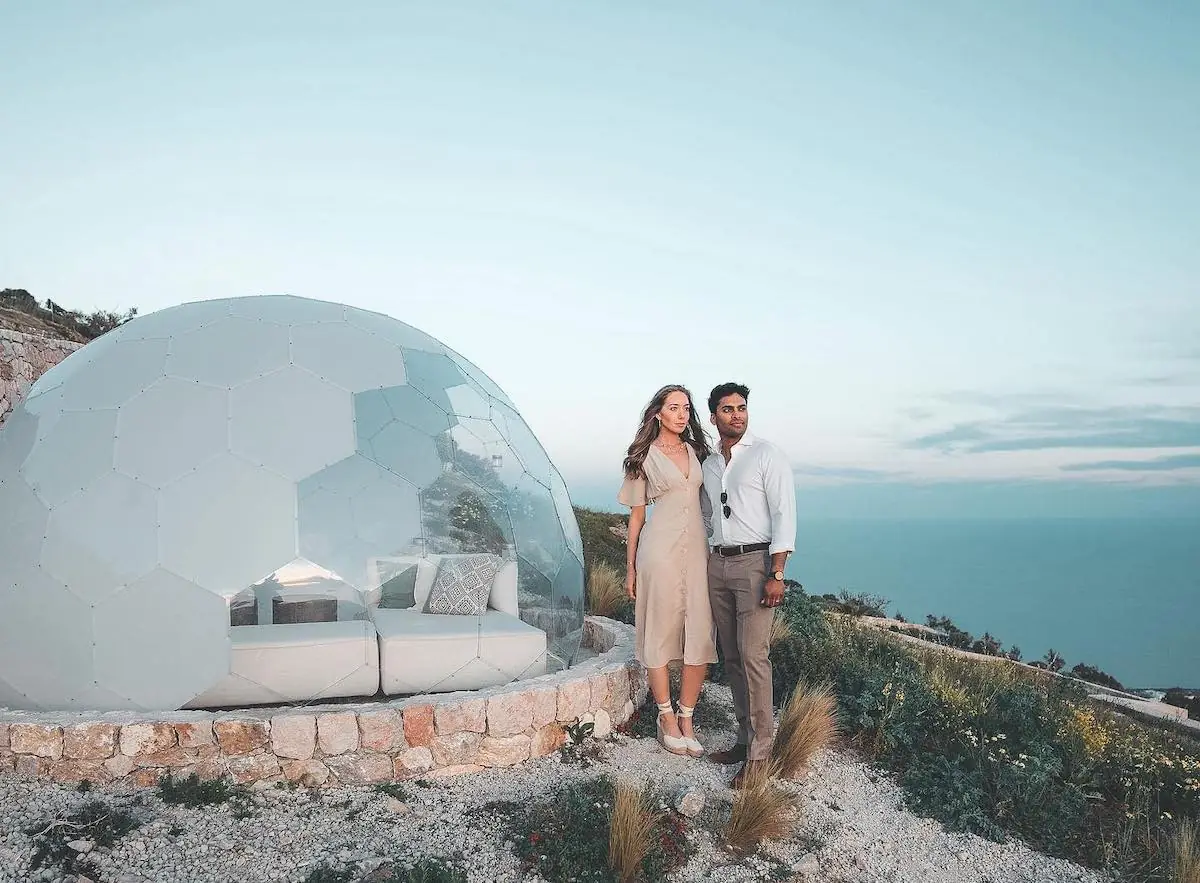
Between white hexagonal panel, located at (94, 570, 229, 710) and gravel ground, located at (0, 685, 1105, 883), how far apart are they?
592 mm

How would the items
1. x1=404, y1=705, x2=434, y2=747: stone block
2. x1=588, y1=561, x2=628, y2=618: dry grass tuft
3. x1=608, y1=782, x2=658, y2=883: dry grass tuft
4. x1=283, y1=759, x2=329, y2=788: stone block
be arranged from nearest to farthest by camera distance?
x1=608, y1=782, x2=658, y2=883: dry grass tuft, x1=283, y1=759, x2=329, y2=788: stone block, x1=404, y1=705, x2=434, y2=747: stone block, x1=588, y1=561, x2=628, y2=618: dry grass tuft

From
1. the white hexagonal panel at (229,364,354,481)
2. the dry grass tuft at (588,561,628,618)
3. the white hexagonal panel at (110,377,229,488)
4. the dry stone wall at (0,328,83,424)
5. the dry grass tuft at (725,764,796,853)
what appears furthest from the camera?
the dry stone wall at (0,328,83,424)

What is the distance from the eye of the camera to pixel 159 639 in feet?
16.0

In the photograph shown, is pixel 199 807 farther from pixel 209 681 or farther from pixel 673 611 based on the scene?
pixel 673 611

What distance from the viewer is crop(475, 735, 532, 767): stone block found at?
5105 mm

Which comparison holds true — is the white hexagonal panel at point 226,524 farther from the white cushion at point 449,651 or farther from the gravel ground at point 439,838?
the gravel ground at point 439,838

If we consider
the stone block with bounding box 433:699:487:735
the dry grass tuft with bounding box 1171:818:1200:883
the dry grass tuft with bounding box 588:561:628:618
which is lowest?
the dry grass tuft with bounding box 1171:818:1200:883

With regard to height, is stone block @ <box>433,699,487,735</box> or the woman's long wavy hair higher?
the woman's long wavy hair

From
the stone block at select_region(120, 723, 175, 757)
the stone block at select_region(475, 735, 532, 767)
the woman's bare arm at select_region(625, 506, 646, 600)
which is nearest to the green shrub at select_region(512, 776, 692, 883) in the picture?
the stone block at select_region(475, 735, 532, 767)

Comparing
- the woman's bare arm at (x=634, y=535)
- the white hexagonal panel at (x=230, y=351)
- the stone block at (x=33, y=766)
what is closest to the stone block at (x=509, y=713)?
the woman's bare arm at (x=634, y=535)

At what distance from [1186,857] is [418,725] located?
13.5 ft

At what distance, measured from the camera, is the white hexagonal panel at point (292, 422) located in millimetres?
5219

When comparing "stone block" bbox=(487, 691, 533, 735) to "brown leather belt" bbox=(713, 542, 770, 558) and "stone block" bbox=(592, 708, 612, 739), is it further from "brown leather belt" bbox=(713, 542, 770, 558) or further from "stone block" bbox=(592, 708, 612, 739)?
"brown leather belt" bbox=(713, 542, 770, 558)

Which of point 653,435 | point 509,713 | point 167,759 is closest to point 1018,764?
point 653,435
